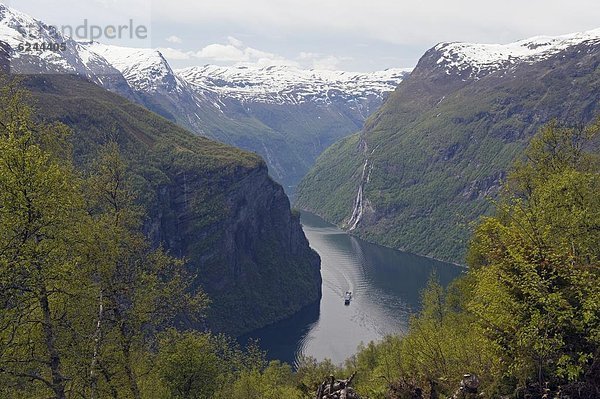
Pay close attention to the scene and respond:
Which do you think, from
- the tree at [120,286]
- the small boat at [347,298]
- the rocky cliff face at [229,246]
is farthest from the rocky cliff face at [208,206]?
the tree at [120,286]

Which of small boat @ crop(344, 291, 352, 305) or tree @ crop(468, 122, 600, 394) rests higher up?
tree @ crop(468, 122, 600, 394)

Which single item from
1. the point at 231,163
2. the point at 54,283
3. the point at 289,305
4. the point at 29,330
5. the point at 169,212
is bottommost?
the point at 289,305

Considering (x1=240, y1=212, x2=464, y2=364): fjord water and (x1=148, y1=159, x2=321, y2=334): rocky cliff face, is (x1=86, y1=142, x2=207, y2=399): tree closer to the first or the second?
(x1=240, y1=212, x2=464, y2=364): fjord water

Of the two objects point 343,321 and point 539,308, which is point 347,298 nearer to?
point 343,321

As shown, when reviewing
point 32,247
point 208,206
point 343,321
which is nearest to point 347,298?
point 343,321

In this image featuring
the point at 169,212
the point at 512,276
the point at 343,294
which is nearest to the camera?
the point at 512,276

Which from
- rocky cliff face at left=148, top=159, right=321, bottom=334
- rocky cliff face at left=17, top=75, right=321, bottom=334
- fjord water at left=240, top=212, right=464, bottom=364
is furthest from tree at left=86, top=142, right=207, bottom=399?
rocky cliff face at left=148, top=159, right=321, bottom=334

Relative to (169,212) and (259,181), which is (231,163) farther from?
(169,212)

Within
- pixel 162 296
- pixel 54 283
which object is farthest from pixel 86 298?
pixel 162 296

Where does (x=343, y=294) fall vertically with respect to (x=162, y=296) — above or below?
below
